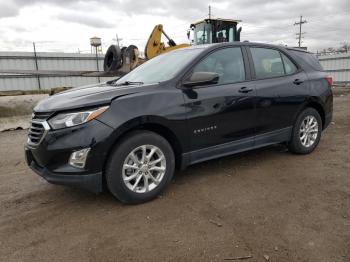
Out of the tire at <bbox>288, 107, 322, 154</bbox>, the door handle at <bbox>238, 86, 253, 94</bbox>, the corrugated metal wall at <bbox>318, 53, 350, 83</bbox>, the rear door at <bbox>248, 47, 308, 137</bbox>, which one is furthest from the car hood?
the corrugated metal wall at <bbox>318, 53, 350, 83</bbox>

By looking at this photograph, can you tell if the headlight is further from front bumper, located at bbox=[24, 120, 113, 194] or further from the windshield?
the windshield

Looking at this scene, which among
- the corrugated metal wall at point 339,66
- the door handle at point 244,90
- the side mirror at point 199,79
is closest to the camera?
the side mirror at point 199,79

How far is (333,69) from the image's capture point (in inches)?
959

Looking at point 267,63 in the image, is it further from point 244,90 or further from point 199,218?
point 199,218

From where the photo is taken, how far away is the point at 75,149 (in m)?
3.18

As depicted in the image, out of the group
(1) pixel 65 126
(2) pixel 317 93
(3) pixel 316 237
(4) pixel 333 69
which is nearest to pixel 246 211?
(3) pixel 316 237

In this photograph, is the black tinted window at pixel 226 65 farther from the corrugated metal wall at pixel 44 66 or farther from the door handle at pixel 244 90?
the corrugated metal wall at pixel 44 66

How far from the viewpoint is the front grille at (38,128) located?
10.8ft

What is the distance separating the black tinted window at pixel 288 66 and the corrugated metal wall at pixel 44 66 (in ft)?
46.7

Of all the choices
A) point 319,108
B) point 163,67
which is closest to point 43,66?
point 163,67

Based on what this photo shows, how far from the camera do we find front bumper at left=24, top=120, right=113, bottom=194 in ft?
10.4

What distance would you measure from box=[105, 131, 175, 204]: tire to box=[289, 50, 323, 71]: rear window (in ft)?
9.24

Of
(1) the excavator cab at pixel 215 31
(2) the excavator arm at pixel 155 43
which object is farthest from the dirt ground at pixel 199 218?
(1) the excavator cab at pixel 215 31

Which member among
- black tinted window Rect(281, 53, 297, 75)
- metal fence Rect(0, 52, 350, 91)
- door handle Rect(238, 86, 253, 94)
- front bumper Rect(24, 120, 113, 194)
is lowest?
front bumper Rect(24, 120, 113, 194)
